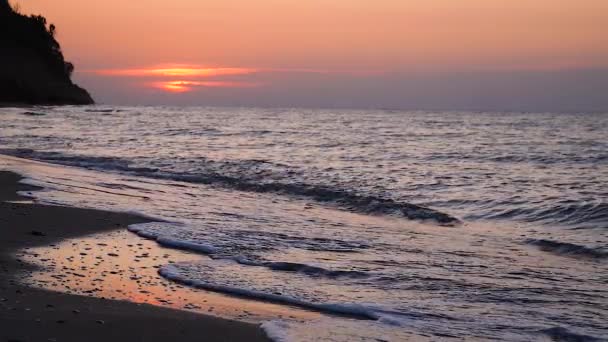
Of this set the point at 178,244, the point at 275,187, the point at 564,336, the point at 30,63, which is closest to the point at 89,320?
the point at 178,244

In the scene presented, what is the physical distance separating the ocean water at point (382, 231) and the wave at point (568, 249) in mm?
25

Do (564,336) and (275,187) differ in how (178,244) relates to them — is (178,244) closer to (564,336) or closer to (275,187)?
(564,336)

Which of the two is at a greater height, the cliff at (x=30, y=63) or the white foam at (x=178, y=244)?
the cliff at (x=30, y=63)

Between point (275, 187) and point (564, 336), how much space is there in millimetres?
11374

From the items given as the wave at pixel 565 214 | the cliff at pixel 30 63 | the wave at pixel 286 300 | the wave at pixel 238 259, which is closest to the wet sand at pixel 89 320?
the wave at pixel 286 300

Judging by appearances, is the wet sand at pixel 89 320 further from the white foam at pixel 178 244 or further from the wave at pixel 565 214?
the wave at pixel 565 214

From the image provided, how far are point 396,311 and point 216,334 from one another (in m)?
1.68

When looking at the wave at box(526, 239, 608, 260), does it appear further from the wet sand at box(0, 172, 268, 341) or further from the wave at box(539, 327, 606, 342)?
the wet sand at box(0, 172, 268, 341)

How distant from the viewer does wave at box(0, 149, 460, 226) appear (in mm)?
13203

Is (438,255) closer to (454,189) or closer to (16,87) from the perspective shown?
(454,189)

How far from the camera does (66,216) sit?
1012 cm

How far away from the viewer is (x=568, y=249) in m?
9.56

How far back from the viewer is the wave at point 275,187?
1320 cm

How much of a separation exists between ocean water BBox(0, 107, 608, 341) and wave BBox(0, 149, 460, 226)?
50mm
